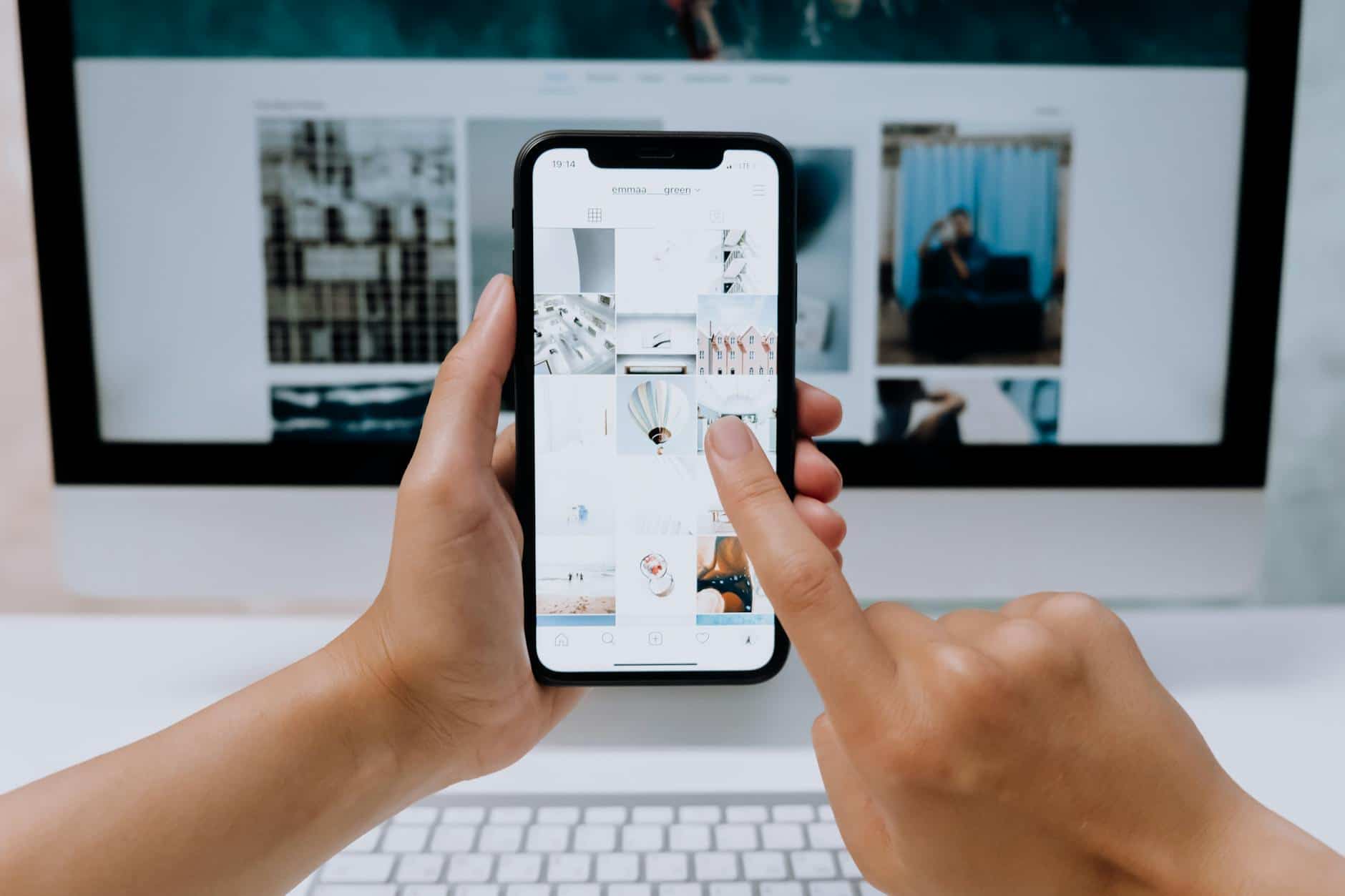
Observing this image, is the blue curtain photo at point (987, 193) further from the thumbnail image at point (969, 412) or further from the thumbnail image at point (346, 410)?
the thumbnail image at point (346, 410)

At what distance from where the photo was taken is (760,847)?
369mm

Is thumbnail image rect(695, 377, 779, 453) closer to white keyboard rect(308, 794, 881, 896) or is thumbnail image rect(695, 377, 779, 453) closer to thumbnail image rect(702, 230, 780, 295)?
thumbnail image rect(702, 230, 780, 295)

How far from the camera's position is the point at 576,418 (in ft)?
1.29

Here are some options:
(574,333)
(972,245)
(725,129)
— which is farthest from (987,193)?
(574,333)

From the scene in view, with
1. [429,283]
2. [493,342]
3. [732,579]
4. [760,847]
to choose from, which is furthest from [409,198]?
[760,847]

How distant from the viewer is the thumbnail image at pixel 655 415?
0.39m

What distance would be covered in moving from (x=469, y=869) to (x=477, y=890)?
0.05 ft

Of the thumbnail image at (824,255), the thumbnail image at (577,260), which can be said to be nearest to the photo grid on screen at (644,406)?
the thumbnail image at (577,260)

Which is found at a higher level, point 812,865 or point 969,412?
point 969,412

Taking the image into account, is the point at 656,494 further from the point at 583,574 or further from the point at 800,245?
the point at 800,245

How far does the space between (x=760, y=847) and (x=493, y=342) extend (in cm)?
26

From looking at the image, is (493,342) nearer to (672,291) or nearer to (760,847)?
(672,291)

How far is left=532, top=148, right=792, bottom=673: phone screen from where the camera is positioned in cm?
38

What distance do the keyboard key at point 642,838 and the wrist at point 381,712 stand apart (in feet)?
0.32
